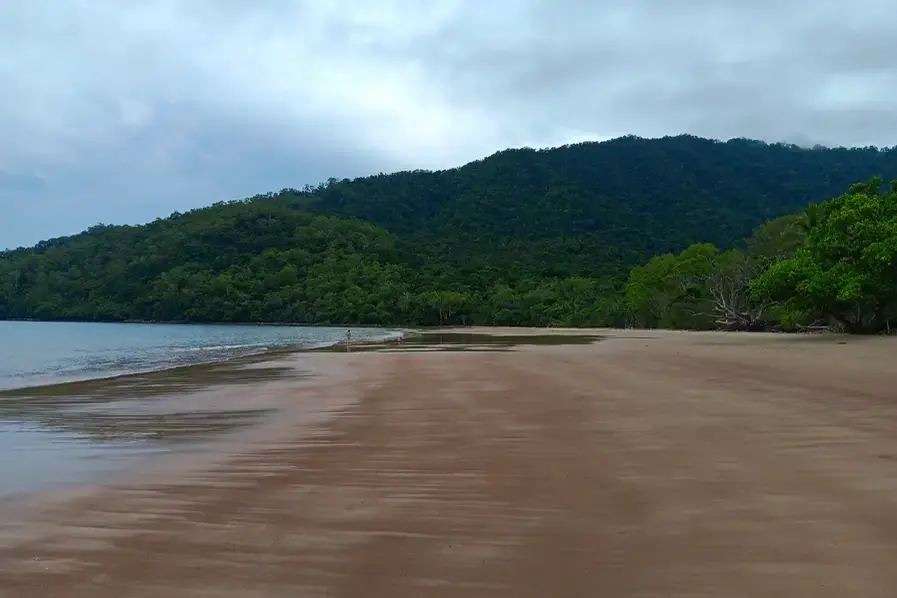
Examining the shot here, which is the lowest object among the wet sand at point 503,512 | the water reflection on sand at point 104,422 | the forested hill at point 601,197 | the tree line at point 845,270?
the water reflection on sand at point 104,422

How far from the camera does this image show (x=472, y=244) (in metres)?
138

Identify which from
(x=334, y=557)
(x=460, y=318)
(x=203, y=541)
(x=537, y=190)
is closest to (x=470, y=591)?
(x=334, y=557)

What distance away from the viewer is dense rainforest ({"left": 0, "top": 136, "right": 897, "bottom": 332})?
9975cm

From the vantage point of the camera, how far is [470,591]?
12.5 ft

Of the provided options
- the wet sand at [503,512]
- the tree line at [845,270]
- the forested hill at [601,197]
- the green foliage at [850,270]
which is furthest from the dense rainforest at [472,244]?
the wet sand at [503,512]

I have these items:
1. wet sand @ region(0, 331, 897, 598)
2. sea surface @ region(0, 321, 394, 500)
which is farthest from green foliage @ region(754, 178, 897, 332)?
sea surface @ region(0, 321, 394, 500)

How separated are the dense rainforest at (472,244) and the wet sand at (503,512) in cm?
6269

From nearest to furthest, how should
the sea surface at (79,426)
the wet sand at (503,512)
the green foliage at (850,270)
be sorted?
the wet sand at (503,512) → the sea surface at (79,426) → the green foliage at (850,270)

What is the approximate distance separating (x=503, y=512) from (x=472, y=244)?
133807mm

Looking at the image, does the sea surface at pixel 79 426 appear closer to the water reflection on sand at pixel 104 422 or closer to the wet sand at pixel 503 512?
the water reflection on sand at pixel 104 422

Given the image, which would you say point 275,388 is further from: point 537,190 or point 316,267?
point 537,190

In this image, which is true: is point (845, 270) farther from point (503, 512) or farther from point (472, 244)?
point (472, 244)

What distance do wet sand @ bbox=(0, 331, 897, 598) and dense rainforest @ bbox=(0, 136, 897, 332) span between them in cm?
6269

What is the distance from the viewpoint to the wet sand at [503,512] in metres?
3.98
